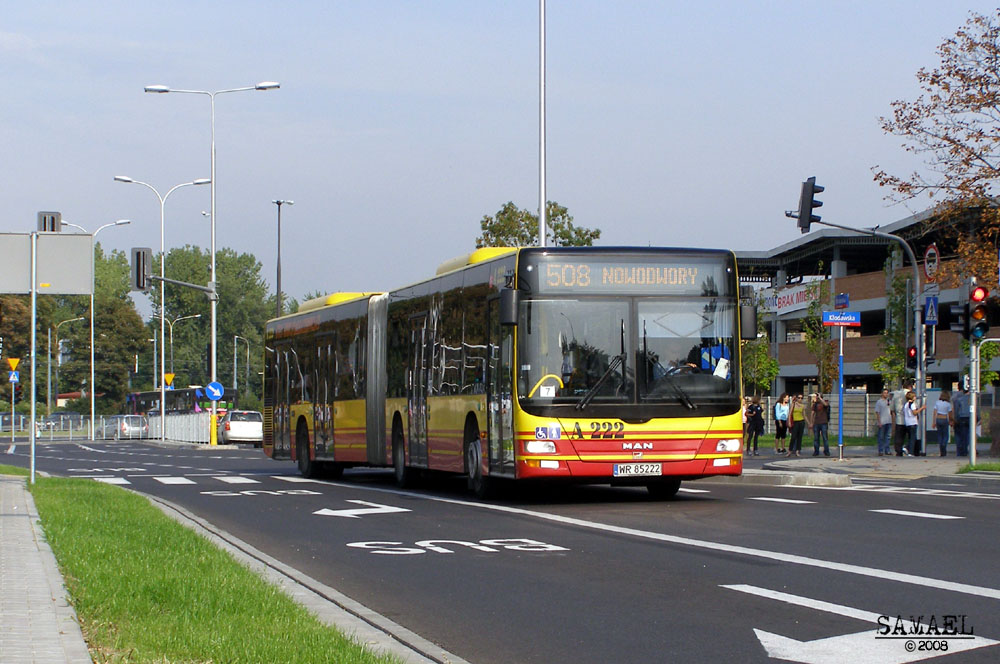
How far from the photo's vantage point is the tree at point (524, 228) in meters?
46.1

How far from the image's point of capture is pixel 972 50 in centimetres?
3259

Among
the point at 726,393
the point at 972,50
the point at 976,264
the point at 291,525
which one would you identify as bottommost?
the point at 291,525

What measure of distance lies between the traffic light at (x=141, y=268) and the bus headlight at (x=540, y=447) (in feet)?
105

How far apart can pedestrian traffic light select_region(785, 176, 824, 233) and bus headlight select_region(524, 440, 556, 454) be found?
46.8 ft

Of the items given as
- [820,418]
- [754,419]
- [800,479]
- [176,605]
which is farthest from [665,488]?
[754,419]

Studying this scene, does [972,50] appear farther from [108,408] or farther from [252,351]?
[252,351]

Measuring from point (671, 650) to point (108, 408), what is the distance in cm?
12600

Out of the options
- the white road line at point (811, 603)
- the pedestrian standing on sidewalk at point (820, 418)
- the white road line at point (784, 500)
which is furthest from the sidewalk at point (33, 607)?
the pedestrian standing on sidewalk at point (820, 418)

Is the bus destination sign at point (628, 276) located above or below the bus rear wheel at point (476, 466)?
above

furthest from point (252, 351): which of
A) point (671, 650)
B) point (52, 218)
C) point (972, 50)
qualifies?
point (671, 650)

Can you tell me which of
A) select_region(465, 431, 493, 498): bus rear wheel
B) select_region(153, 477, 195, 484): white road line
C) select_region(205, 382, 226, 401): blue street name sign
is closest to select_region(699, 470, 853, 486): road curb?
select_region(465, 431, 493, 498): bus rear wheel

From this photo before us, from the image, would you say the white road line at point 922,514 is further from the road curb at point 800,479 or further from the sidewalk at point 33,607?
the sidewalk at point 33,607

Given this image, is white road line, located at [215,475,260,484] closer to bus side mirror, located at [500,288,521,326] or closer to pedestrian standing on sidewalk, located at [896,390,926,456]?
bus side mirror, located at [500,288,521,326]

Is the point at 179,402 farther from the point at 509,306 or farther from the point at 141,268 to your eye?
the point at 509,306
